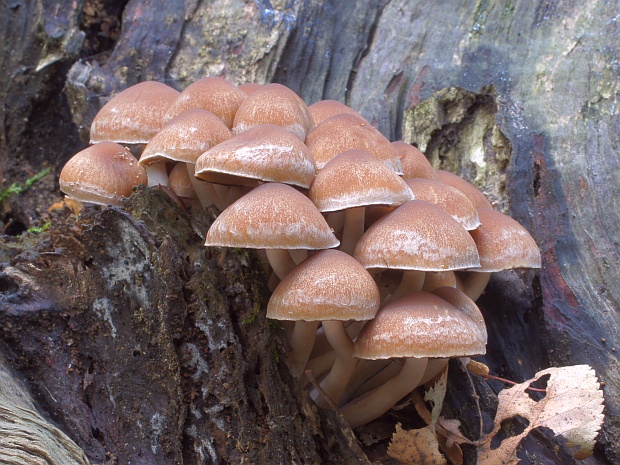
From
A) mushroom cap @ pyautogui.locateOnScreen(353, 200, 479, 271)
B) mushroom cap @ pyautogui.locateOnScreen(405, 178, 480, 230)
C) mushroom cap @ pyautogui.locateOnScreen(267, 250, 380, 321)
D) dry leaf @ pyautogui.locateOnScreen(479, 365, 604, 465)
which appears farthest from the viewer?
mushroom cap @ pyautogui.locateOnScreen(405, 178, 480, 230)

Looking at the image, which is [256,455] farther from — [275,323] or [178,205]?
[178,205]

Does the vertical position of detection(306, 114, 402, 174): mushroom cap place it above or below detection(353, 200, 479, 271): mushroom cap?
above

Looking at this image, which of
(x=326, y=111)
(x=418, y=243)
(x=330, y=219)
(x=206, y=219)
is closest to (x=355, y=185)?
(x=418, y=243)

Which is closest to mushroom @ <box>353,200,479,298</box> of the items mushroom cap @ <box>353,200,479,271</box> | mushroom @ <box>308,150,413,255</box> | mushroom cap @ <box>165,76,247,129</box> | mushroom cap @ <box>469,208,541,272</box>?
mushroom cap @ <box>353,200,479,271</box>

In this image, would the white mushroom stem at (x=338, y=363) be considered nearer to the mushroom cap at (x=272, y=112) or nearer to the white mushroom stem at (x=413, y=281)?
the white mushroom stem at (x=413, y=281)

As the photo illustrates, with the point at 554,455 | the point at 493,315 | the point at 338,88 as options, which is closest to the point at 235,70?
the point at 338,88

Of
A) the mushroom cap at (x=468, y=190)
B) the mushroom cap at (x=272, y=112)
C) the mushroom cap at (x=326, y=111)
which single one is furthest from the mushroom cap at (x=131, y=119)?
the mushroom cap at (x=468, y=190)

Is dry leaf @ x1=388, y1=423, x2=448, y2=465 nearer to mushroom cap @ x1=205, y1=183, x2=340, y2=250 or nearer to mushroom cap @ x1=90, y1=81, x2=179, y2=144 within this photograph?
mushroom cap @ x1=205, y1=183, x2=340, y2=250
